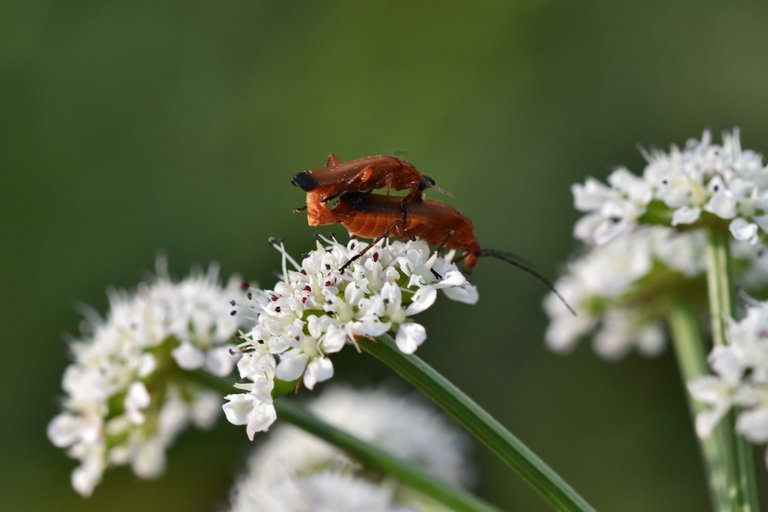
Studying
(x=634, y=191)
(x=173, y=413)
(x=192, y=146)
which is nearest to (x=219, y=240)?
(x=192, y=146)

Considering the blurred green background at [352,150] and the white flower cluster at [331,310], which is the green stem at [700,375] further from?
the blurred green background at [352,150]

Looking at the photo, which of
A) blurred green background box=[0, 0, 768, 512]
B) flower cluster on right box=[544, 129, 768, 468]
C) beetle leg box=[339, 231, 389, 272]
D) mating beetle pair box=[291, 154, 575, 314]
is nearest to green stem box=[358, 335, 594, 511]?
beetle leg box=[339, 231, 389, 272]

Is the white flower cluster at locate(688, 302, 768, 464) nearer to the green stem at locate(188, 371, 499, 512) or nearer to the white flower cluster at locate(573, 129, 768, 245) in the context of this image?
the white flower cluster at locate(573, 129, 768, 245)

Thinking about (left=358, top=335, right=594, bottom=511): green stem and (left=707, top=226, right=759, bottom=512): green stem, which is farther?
(left=707, top=226, right=759, bottom=512): green stem

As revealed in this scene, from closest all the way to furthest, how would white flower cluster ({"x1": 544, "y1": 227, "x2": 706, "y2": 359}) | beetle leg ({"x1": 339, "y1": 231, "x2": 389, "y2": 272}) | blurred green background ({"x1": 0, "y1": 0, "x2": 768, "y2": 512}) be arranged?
1. beetle leg ({"x1": 339, "y1": 231, "x2": 389, "y2": 272})
2. white flower cluster ({"x1": 544, "y1": 227, "x2": 706, "y2": 359})
3. blurred green background ({"x1": 0, "y1": 0, "x2": 768, "y2": 512})

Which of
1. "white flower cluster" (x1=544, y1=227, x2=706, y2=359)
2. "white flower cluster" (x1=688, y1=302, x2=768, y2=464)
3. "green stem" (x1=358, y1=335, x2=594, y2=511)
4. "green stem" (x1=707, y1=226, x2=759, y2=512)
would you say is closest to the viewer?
"white flower cluster" (x1=688, y1=302, x2=768, y2=464)

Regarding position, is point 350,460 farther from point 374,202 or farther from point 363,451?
point 374,202

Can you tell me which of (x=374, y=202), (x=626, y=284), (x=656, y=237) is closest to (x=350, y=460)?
(x=374, y=202)
